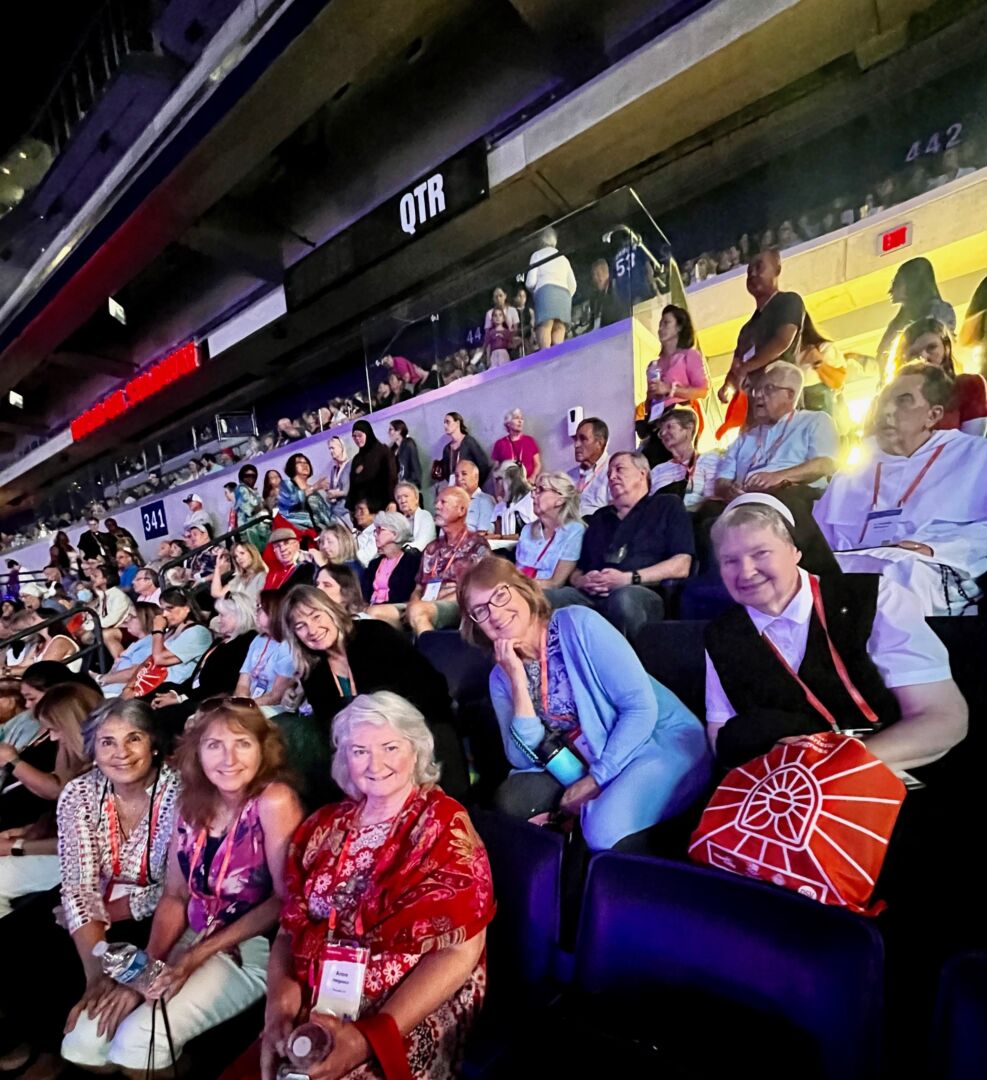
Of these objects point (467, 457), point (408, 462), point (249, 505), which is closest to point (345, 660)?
point (467, 457)

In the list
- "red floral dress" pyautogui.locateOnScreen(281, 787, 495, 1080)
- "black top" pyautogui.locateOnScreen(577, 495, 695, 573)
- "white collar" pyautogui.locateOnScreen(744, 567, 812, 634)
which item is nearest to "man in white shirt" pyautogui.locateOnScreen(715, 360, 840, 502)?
"black top" pyautogui.locateOnScreen(577, 495, 695, 573)

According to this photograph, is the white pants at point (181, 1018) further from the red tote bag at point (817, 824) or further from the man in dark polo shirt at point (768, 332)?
the man in dark polo shirt at point (768, 332)

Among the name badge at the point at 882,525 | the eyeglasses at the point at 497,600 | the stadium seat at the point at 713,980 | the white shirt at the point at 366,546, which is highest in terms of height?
the white shirt at the point at 366,546

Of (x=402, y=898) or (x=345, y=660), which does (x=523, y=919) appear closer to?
(x=402, y=898)

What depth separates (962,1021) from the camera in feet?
2.32

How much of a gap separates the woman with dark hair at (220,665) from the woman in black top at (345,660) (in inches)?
31.2

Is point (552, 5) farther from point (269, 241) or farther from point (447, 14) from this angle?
point (269, 241)

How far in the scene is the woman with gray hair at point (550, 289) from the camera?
326 cm

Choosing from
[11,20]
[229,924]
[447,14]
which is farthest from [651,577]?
[11,20]

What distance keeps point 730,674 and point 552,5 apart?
11.6 feet

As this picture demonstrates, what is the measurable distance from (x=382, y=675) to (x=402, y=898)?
861 millimetres

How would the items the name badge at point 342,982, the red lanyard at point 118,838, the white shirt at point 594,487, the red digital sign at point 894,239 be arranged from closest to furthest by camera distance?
the name badge at point 342,982 → the red lanyard at point 118,838 → the red digital sign at point 894,239 → the white shirt at point 594,487

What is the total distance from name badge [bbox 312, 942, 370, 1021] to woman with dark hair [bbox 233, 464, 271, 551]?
13.7 ft

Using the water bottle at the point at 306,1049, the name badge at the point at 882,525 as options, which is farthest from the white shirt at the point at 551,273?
the water bottle at the point at 306,1049
